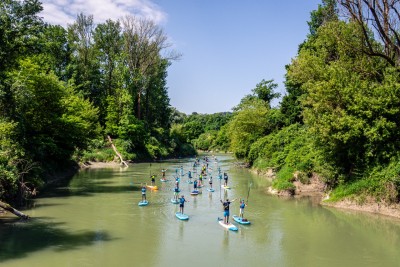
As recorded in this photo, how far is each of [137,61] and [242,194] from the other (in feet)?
170

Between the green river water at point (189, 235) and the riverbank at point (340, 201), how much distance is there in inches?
34.0

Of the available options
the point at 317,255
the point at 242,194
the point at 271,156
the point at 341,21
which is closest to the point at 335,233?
the point at 317,255

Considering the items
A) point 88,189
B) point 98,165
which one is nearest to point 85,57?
point 98,165

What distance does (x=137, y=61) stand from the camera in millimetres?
81500

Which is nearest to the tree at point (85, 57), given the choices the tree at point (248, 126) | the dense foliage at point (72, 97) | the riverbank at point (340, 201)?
the dense foliage at point (72, 97)

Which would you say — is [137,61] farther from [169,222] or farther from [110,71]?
[169,222]

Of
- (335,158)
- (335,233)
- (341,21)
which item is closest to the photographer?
(335,233)

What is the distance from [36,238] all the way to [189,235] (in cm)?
816

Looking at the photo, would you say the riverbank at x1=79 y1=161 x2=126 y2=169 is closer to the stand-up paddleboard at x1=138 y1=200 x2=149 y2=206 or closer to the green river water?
the green river water

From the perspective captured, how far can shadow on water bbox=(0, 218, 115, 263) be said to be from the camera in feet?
61.4

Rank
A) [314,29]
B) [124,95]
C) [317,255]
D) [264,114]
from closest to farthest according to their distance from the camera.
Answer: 1. [317,255]
2. [314,29]
3. [264,114]
4. [124,95]

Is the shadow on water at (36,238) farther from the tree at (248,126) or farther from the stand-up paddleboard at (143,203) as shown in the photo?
the tree at (248,126)

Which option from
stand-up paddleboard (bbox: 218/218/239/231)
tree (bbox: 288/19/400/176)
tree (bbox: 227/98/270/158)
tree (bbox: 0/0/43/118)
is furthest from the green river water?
tree (bbox: 227/98/270/158)

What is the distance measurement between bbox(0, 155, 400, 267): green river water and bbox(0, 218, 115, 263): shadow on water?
5 centimetres
